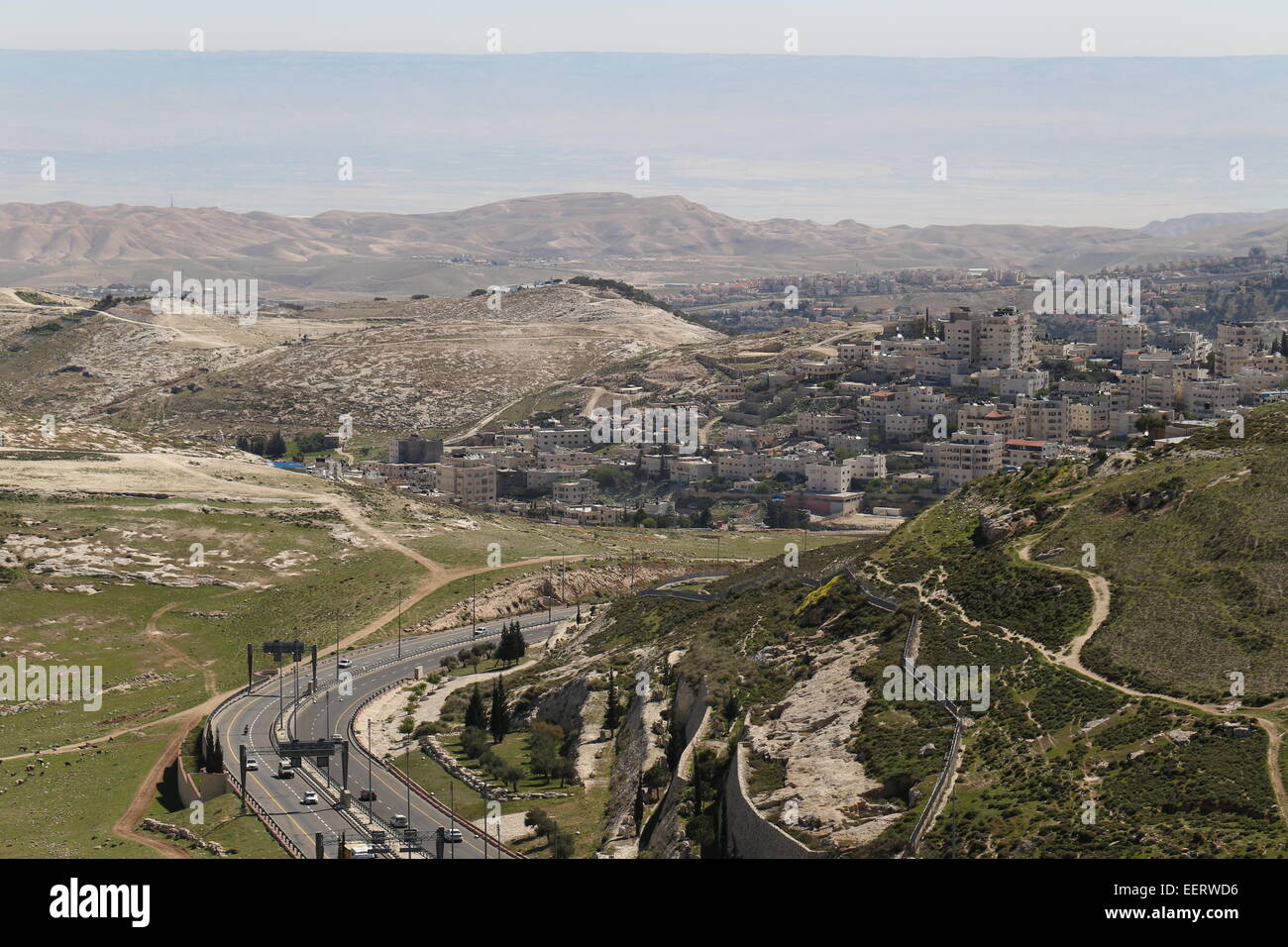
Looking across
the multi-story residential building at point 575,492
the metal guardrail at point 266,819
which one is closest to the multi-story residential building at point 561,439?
the multi-story residential building at point 575,492

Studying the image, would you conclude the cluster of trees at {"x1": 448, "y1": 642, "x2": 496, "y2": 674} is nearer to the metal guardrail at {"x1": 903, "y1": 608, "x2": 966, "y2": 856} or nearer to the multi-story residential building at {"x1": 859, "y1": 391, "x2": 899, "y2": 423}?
the metal guardrail at {"x1": 903, "y1": 608, "x2": 966, "y2": 856}

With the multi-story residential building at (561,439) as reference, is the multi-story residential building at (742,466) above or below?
below

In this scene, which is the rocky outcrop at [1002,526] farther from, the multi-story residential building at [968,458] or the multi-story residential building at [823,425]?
the multi-story residential building at [823,425]

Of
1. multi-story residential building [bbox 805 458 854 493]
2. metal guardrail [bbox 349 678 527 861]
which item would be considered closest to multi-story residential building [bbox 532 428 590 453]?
multi-story residential building [bbox 805 458 854 493]

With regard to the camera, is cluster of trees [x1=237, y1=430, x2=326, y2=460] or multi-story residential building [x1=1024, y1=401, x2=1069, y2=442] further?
cluster of trees [x1=237, y1=430, x2=326, y2=460]
